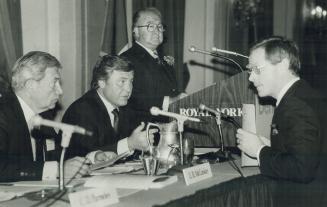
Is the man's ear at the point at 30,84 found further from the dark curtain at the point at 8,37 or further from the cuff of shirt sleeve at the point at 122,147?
the dark curtain at the point at 8,37

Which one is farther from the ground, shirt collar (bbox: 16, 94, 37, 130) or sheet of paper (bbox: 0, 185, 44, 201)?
shirt collar (bbox: 16, 94, 37, 130)

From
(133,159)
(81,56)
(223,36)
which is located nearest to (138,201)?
(133,159)

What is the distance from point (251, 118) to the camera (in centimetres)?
312

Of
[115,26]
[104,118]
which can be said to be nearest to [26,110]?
[104,118]

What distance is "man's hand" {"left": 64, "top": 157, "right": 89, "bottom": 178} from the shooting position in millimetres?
2785

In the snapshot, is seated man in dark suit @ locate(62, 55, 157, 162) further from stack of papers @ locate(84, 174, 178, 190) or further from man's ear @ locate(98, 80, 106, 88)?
stack of papers @ locate(84, 174, 178, 190)

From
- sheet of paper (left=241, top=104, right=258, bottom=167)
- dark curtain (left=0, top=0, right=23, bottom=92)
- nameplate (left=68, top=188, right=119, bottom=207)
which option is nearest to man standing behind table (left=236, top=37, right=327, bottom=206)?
sheet of paper (left=241, top=104, right=258, bottom=167)

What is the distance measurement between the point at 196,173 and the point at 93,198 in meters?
0.75

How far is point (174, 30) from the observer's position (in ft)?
21.1

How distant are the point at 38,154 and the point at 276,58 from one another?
1.53 metres

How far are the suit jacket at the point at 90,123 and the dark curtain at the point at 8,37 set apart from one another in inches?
24.5

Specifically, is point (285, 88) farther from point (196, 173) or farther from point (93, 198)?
point (93, 198)

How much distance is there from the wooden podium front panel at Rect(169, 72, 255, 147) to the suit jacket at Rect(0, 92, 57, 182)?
1.02 metres

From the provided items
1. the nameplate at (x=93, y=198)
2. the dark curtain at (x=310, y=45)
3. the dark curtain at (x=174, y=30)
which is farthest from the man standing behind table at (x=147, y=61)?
the dark curtain at (x=310, y=45)
